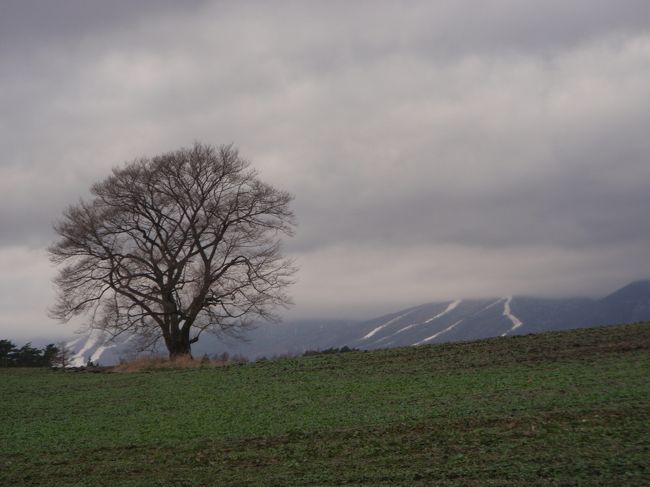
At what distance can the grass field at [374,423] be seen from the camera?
40.3ft

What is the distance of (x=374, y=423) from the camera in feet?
53.6

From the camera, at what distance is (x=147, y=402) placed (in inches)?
915

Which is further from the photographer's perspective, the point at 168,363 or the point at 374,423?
the point at 168,363

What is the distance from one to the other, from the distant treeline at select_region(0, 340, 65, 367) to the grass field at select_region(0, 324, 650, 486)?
16332 millimetres

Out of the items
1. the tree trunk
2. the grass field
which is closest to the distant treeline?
the tree trunk

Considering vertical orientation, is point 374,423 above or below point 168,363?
below

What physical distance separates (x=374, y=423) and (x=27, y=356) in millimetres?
33914

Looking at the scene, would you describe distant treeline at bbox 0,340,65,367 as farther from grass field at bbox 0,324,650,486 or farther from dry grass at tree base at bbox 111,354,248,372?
grass field at bbox 0,324,650,486

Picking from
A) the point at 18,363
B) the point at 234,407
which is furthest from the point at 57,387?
the point at 18,363

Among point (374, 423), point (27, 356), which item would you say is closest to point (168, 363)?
point (27, 356)

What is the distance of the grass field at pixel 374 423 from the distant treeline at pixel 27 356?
16332 mm

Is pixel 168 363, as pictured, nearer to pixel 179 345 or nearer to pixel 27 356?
pixel 179 345

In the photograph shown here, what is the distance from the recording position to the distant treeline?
43156 mm

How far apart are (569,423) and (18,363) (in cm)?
3698
